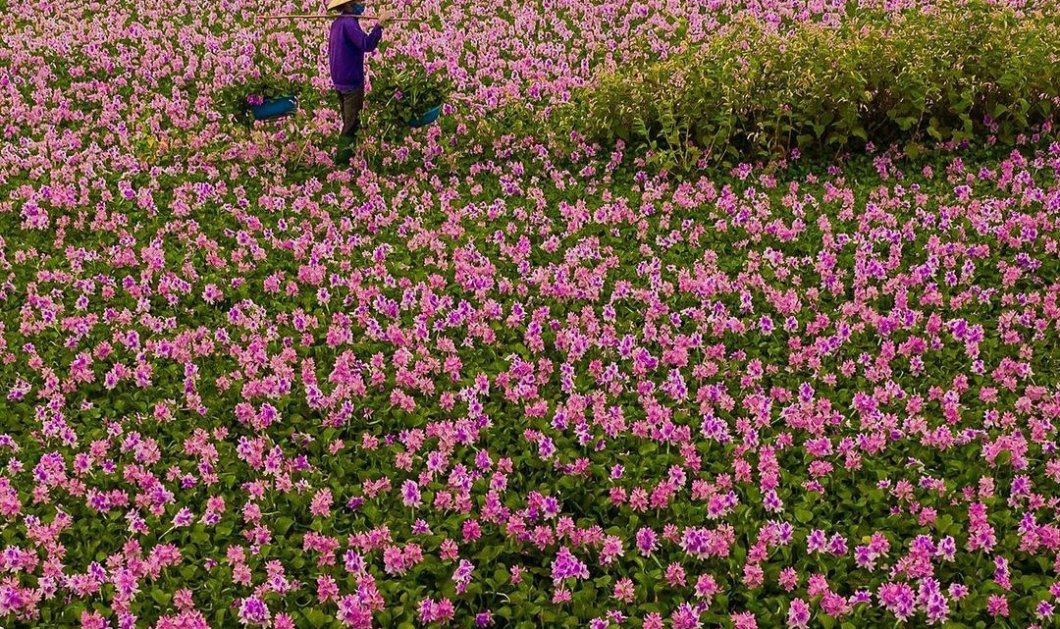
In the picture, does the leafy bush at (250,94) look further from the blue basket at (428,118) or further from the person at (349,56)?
the blue basket at (428,118)

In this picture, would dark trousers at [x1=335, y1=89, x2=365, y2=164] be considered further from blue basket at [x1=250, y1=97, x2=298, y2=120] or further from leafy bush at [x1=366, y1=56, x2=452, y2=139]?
blue basket at [x1=250, y1=97, x2=298, y2=120]

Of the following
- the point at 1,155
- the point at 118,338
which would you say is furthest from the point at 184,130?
the point at 118,338

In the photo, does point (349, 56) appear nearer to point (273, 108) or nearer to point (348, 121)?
point (348, 121)

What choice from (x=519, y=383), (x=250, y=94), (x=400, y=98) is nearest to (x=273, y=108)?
(x=250, y=94)

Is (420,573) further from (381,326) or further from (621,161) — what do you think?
(621,161)

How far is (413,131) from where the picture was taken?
11.3 metres

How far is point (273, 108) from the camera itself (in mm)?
10656

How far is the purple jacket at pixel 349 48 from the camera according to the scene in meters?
9.91

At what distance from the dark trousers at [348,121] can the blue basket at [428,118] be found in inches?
25.0

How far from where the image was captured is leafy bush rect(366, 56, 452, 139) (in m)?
10.8

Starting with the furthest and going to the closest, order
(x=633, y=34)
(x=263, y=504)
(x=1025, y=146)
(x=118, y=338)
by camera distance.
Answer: (x=633, y=34), (x=1025, y=146), (x=118, y=338), (x=263, y=504)

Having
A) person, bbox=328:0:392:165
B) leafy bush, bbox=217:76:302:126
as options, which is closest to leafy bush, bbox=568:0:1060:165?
person, bbox=328:0:392:165

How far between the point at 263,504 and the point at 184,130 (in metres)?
7.18

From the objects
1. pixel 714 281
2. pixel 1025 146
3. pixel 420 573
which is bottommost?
pixel 420 573
